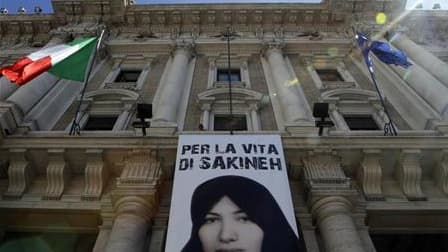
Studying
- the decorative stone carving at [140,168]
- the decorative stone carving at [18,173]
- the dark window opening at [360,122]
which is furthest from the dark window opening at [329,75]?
the decorative stone carving at [18,173]

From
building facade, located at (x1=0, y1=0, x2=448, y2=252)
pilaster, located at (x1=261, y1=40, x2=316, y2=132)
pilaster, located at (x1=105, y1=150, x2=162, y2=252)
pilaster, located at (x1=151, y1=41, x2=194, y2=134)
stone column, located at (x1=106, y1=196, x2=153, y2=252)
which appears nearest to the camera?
stone column, located at (x1=106, y1=196, x2=153, y2=252)

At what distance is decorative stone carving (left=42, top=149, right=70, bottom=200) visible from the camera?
36.4 ft

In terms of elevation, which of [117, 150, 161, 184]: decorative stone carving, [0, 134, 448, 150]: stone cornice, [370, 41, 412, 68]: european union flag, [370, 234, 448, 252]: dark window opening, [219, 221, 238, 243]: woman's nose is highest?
[370, 41, 412, 68]: european union flag

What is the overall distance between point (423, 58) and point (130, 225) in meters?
12.4

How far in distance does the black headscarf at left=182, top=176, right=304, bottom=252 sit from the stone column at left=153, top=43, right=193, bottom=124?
458cm

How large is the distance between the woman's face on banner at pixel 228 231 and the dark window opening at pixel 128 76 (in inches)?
442

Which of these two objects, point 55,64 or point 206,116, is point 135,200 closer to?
point 206,116

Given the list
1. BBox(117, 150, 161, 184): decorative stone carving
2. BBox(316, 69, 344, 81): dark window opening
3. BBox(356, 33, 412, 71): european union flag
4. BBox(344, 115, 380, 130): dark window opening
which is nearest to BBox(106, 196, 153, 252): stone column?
BBox(117, 150, 161, 184): decorative stone carving

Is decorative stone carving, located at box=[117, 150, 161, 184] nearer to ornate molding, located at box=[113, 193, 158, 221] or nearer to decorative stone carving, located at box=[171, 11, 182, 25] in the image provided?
ornate molding, located at box=[113, 193, 158, 221]

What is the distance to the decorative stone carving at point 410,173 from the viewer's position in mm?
10938

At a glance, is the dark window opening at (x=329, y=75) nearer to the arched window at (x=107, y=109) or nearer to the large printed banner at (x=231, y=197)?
the arched window at (x=107, y=109)

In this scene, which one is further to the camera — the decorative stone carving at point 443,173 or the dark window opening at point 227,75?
the dark window opening at point 227,75

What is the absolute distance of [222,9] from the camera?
2192cm

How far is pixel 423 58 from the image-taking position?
56.0 ft
